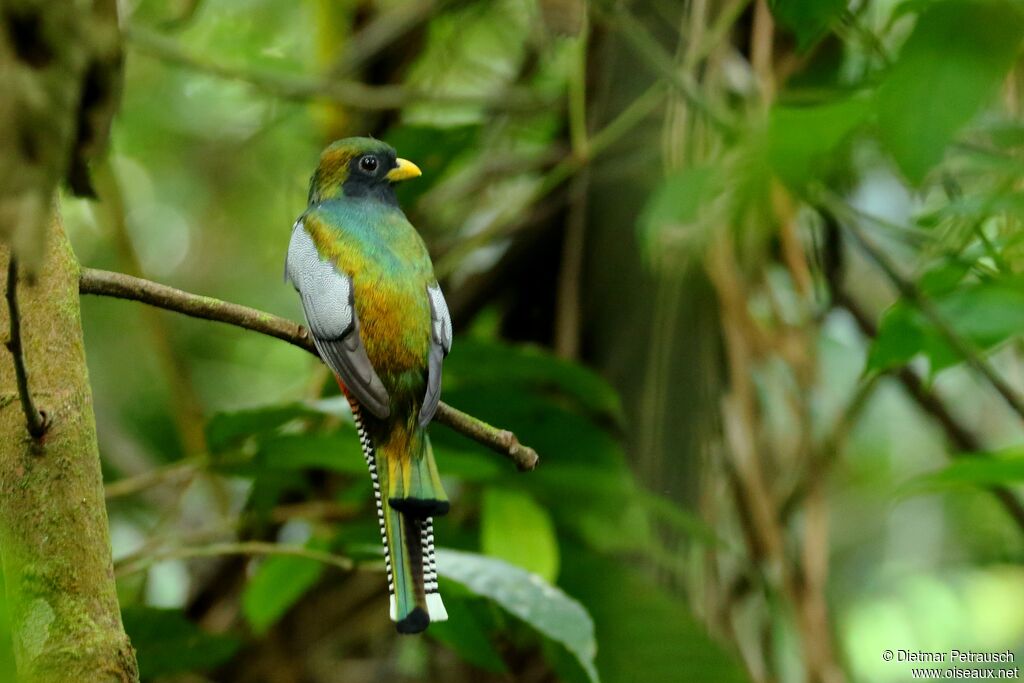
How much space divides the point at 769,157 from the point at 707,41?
1.18 m

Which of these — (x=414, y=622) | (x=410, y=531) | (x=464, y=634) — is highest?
(x=464, y=634)

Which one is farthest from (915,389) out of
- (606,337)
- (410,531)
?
(410,531)

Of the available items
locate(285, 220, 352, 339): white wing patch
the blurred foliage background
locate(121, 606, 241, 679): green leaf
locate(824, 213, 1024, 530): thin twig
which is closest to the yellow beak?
locate(285, 220, 352, 339): white wing patch

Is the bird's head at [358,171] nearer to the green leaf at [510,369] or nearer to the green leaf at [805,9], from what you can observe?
the green leaf at [805,9]

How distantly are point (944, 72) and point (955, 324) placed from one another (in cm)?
53

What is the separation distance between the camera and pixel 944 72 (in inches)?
55.0

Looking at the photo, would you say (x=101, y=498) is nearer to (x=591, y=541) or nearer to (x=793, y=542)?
(x=591, y=541)

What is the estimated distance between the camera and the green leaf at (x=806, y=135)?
1.67 meters

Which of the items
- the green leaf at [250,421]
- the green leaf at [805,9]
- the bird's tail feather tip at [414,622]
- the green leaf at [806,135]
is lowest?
the bird's tail feather tip at [414,622]

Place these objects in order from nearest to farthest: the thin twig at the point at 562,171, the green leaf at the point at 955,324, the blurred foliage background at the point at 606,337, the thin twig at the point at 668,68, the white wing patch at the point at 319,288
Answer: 1. the white wing patch at the point at 319,288
2. the green leaf at the point at 955,324
3. the blurred foliage background at the point at 606,337
4. the thin twig at the point at 668,68
5. the thin twig at the point at 562,171

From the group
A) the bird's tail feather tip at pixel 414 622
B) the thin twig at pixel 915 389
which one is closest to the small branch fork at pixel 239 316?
the bird's tail feather tip at pixel 414 622

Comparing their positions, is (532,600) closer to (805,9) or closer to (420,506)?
(420,506)

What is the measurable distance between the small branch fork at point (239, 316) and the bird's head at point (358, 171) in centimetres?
38

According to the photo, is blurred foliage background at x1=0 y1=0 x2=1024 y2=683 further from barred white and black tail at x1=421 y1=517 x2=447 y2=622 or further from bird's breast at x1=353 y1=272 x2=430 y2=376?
barred white and black tail at x1=421 y1=517 x2=447 y2=622
